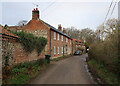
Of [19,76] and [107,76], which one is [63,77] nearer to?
[107,76]

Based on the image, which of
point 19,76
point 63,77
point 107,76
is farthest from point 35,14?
point 107,76

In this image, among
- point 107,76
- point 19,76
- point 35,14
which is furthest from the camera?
point 35,14

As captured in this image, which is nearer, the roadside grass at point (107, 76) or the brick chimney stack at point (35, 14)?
the roadside grass at point (107, 76)

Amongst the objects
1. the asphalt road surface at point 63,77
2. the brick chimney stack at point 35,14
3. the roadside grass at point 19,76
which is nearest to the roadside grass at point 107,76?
the asphalt road surface at point 63,77

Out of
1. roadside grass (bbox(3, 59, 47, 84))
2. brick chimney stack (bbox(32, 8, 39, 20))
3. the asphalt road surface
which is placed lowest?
the asphalt road surface

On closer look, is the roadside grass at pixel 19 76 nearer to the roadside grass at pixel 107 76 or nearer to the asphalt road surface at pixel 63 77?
the asphalt road surface at pixel 63 77

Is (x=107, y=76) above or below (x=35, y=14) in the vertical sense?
below

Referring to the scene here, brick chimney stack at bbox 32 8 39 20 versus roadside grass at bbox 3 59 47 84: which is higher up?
brick chimney stack at bbox 32 8 39 20

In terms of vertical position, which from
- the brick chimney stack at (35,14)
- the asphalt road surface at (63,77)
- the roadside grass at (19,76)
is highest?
the brick chimney stack at (35,14)

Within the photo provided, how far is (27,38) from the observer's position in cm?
962

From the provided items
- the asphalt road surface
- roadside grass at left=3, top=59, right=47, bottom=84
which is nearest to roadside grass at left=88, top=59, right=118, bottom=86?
the asphalt road surface

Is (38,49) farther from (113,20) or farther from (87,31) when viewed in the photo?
(87,31)

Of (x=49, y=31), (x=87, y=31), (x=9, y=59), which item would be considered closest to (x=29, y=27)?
(x=49, y=31)

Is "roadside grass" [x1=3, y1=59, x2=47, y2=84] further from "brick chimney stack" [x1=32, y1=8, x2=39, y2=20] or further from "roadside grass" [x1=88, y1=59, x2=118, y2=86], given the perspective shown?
"brick chimney stack" [x1=32, y1=8, x2=39, y2=20]
